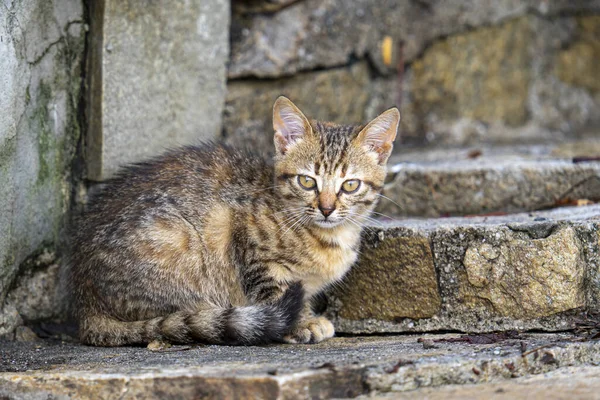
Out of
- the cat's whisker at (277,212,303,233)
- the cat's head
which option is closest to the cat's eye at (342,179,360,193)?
the cat's head

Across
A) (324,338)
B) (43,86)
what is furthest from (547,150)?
(43,86)

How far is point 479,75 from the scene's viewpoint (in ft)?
19.5

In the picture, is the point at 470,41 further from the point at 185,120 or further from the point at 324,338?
the point at 324,338

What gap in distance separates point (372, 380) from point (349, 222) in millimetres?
1158

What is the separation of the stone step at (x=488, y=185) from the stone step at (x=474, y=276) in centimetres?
39

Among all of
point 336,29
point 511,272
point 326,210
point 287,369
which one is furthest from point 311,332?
point 336,29

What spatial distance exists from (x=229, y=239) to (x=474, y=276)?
3.94ft

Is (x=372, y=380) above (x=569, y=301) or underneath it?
underneath

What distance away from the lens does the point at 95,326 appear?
3.88 metres

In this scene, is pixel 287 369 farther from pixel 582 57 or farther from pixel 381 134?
pixel 582 57

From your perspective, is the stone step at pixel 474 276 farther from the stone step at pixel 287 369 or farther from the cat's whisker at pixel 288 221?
the cat's whisker at pixel 288 221

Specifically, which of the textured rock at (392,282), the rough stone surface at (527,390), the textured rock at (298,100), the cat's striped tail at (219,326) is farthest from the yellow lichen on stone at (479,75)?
the rough stone surface at (527,390)

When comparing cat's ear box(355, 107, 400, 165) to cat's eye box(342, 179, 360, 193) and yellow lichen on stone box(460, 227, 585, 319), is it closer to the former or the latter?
cat's eye box(342, 179, 360, 193)

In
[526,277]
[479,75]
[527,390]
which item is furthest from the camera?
[479,75]
